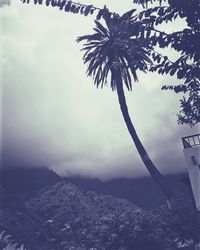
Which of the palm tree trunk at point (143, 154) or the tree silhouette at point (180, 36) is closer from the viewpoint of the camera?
the tree silhouette at point (180, 36)

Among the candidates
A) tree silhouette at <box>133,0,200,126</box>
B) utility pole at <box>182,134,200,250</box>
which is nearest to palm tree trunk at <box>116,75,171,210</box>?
utility pole at <box>182,134,200,250</box>

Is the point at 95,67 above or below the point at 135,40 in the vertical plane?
above

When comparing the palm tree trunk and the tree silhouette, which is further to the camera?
the palm tree trunk

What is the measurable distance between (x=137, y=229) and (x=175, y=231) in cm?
229

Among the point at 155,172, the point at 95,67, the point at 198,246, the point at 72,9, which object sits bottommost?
the point at 198,246

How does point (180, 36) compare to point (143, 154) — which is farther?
point (143, 154)

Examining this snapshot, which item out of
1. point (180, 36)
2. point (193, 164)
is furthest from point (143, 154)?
point (180, 36)

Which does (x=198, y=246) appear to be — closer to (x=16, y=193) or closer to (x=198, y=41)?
(x=198, y=41)

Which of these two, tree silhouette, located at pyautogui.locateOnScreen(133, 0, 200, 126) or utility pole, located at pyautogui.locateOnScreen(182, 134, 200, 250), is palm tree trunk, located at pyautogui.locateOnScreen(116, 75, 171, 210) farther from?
tree silhouette, located at pyautogui.locateOnScreen(133, 0, 200, 126)

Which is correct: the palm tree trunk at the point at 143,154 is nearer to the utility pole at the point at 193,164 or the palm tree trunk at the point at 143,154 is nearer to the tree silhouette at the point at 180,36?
the utility pole at the point at 193,164

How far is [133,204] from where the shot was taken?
117m

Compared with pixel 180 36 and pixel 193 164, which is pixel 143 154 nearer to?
pixel 193 164

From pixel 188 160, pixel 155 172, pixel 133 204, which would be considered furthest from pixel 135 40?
pixel 133 204

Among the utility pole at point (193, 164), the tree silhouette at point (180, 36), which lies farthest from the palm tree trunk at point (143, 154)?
the tree silhouette at point (180, 36)
